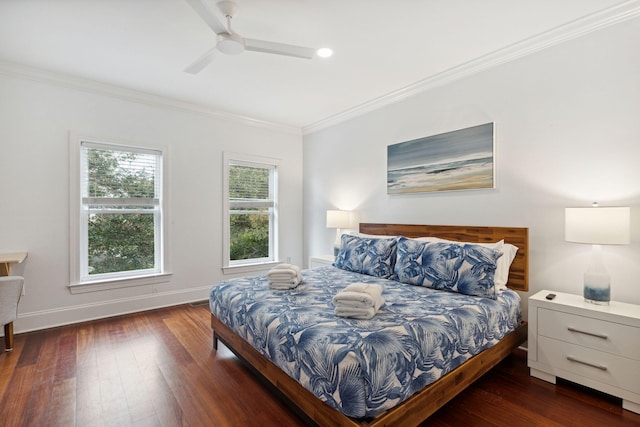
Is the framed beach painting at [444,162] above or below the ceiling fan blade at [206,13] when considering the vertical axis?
below

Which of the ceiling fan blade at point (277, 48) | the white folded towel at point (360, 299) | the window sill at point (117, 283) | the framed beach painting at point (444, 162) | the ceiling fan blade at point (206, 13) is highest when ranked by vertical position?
the ceiling fan blade at point (206, 13)

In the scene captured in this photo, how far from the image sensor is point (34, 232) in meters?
3.17

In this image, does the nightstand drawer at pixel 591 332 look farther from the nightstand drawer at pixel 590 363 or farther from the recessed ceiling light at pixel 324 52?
the recessed ceiling light at pixel 324 52

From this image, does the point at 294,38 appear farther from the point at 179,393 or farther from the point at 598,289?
the point at 598,289

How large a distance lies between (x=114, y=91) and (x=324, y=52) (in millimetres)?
2542

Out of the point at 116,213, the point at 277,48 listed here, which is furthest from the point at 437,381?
the point at 116,213

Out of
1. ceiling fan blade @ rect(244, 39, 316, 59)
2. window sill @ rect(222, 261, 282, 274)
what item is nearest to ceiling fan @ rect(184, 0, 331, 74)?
ceiling fan blade @ rect(244, 39, 316, 59)

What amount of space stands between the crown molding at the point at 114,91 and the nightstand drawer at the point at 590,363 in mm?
4330

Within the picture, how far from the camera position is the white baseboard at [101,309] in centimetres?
317

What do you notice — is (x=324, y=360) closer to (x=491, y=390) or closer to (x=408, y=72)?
(x=491, y=390)

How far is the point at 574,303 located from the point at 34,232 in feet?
15.9

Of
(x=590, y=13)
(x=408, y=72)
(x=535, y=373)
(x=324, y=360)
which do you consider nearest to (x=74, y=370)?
(x=324, y=360)

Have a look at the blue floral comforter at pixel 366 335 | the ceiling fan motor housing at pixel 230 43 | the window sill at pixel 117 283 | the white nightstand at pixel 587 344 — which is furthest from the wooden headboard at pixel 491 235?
the window sill at pixel 117 283

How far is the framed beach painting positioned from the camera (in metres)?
2.96
